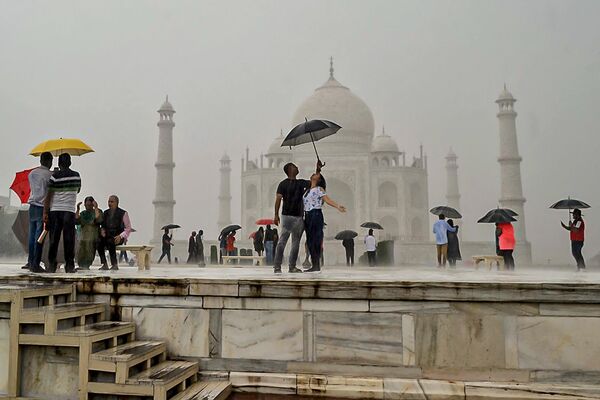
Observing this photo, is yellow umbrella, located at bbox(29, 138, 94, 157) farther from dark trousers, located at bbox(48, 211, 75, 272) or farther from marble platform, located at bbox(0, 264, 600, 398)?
marble platform, located at bbox(0, 264, 600, 398)

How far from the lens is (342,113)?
3138 centimetres

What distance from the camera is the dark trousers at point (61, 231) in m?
4.86

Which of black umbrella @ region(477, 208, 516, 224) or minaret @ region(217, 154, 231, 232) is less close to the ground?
minaret @ region(217, 154, 231, 232)

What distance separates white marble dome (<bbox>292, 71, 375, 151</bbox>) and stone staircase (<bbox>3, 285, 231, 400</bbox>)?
26893 mm

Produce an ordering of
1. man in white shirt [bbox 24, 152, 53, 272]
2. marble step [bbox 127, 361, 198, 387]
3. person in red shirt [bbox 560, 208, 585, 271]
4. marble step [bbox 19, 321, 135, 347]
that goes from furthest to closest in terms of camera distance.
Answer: person in red shirt [bbox 560, 208, 585, 271] → man in white shirt [bbox 24, 152, 53, 272] → marble step [bbox 19, 321, 135, 347] → marble step [bbox 127, 361, 198, 387]

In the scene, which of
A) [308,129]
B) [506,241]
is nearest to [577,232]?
[506,241]

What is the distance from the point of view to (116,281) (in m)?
3.85

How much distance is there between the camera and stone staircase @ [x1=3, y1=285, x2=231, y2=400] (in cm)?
307

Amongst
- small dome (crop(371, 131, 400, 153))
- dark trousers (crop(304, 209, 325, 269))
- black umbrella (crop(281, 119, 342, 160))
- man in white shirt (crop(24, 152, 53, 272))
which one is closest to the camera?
man in white shirt (crop(24, 152, 53, 272))

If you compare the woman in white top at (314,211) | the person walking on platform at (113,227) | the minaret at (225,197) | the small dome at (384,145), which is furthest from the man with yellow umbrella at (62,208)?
the minaret at (225,197)

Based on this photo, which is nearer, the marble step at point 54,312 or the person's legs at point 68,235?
the marble step at point 54,312

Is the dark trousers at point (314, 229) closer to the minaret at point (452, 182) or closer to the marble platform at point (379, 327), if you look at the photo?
the marble platform at point (379, 327)

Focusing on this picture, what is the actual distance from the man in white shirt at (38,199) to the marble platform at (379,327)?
1.65 m

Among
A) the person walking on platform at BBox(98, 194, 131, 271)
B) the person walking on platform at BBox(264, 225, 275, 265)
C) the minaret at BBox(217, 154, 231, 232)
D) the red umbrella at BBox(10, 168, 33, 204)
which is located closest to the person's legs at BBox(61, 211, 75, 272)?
the person walking on platform at BBox(98, 194, 131, 271)
